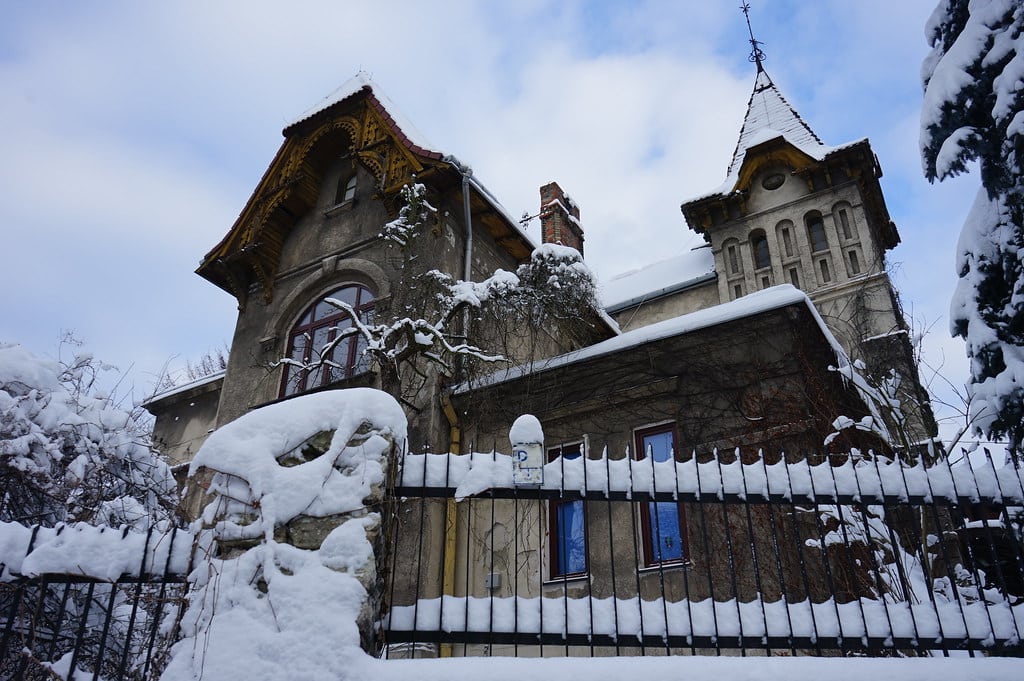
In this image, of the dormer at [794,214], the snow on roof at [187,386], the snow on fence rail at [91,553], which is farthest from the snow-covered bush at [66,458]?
the dormer at [794,214]

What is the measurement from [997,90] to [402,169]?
879 centimetres

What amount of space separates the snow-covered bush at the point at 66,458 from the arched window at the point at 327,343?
3800mm

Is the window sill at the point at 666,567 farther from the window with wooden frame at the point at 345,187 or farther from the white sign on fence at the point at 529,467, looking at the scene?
the window with wooden frame at the point at 345,187

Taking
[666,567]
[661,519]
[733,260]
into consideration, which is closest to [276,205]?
[661,519]

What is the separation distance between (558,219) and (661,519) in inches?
405

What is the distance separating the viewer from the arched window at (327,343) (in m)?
11.8

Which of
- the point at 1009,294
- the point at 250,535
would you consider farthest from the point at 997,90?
the point at 250,535

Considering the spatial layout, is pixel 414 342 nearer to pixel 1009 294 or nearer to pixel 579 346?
pixel 579 346

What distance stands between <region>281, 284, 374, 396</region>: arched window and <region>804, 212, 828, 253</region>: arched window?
41.0ft

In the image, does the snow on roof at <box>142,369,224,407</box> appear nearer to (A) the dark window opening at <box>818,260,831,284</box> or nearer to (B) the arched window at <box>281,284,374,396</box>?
(B) the arched window at <box>281,284,374,396</box>

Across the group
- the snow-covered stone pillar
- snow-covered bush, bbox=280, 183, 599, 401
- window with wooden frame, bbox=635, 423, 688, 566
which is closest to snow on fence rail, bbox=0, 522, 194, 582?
the snow-covered stone pillar

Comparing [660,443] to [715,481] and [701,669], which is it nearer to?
[715,481]

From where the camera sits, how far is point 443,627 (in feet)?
11.7

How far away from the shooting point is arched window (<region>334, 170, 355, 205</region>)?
13.7 metres
